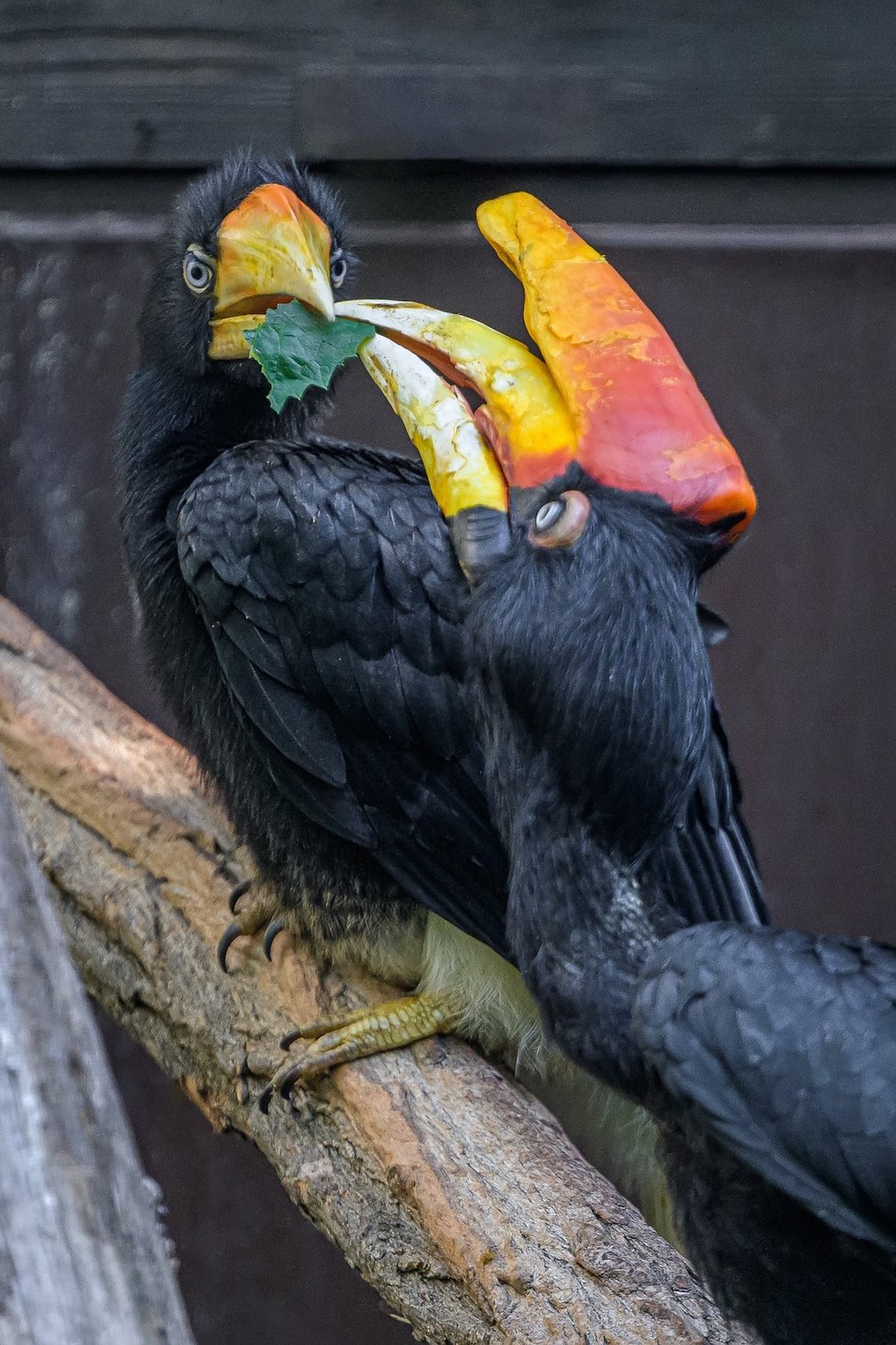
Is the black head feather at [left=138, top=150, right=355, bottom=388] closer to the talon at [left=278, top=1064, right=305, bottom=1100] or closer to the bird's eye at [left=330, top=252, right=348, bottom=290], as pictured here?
the bird's eye at [left=330, top=252, right=348, bottom=290]

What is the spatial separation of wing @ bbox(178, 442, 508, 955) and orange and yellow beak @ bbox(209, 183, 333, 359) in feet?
0.66

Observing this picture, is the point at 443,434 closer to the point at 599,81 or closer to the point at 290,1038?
the point at 290,1038

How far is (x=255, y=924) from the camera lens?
167cm

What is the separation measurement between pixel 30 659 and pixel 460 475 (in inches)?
39.6

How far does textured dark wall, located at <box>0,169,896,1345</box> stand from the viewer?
2.12m

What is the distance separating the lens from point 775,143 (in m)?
2.13

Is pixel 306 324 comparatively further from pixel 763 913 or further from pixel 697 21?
pixel 697 21

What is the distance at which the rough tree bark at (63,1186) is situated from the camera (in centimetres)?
68

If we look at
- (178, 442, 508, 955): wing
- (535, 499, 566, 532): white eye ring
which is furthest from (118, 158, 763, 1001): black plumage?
(535, 499, 566, 532): white eye ring

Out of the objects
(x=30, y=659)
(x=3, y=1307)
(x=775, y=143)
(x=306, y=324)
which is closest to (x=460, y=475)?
(x=306, y=324)

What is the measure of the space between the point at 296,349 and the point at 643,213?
2.60ft

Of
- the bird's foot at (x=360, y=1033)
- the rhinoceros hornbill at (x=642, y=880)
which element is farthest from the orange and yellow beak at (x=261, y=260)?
the bird's foot at (x=360, y=1033)

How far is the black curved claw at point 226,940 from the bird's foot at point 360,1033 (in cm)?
13

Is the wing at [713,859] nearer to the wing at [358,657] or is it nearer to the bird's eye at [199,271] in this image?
the wing at [358,657]
